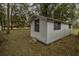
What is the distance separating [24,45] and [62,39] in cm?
54

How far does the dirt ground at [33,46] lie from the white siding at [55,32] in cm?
6

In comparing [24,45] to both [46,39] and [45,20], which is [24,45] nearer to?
[46,39]

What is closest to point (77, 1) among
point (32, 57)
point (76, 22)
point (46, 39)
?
point (76, 22)

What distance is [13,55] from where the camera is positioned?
7.40 feet

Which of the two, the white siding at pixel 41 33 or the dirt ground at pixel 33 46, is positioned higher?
the white siding at pixel 41 33

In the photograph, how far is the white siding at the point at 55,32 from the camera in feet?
7.33

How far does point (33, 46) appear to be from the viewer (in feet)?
7.39

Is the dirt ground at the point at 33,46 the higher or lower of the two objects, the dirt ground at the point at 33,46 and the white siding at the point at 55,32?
the lower

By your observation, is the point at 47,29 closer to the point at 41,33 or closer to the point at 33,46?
the point at 41,33

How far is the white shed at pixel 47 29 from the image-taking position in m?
2.23

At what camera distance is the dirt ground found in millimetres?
2234

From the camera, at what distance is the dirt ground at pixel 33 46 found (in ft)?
7.33

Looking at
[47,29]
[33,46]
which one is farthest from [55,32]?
[33,46]

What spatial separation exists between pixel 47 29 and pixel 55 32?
5.0 inches
